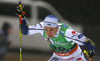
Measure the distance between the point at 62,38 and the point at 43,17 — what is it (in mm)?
5914

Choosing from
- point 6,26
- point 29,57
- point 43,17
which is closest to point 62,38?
point 29,57

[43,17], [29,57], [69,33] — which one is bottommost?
[29,57]

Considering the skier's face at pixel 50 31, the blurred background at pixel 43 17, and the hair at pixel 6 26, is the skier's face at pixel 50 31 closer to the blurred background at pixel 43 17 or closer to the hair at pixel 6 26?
the blurred background at pixel 43 17

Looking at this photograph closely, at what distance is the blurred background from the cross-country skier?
179 inches

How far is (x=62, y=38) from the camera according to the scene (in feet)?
16.4

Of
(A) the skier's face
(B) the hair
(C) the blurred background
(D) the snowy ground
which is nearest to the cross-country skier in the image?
(A) the skier's face

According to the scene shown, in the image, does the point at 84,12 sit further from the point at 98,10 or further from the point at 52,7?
the point at 52,7

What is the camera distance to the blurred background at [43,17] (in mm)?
10125

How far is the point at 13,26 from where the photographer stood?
9.84 m

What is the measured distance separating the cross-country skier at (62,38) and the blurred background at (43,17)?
453cm

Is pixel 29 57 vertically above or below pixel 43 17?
below

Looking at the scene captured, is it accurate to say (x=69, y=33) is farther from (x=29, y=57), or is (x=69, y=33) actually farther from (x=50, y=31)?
(x=29, y=57)

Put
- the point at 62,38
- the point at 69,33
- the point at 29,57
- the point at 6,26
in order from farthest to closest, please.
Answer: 1. the point at 6,26
2. the point at 29,57
3. the point at 62,38
4. the point at 69,33

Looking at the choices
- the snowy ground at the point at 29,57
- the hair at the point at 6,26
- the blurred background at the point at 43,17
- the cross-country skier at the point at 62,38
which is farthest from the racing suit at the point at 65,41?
the hair at the point at 6,26
